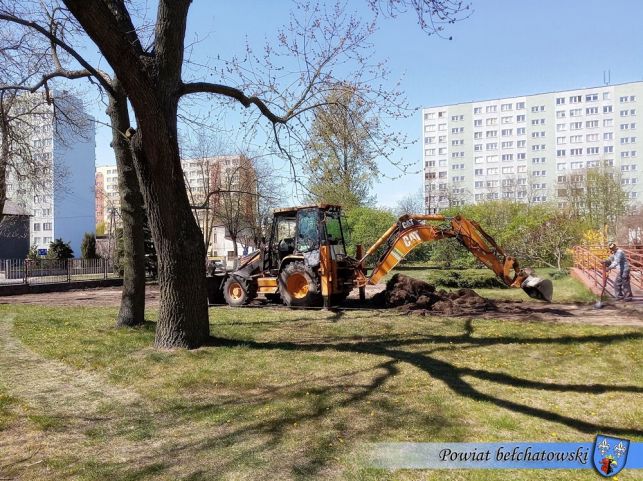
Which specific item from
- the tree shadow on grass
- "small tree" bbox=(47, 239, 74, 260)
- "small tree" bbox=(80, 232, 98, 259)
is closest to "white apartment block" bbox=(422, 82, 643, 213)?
"small tree" bbox=(80, 232, 98, 259)

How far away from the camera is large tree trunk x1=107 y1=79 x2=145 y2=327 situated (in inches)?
384

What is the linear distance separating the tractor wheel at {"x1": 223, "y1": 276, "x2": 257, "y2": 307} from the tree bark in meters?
6.45

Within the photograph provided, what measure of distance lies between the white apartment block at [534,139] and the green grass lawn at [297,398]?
66.6 m

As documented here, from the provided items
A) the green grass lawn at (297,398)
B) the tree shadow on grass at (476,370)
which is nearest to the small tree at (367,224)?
the tree shadow on grass at (476,370)

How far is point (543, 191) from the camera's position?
7950 centimetres

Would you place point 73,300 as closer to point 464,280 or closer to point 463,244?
point 463,244

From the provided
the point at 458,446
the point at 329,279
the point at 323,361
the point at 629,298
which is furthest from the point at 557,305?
the point at 458,446

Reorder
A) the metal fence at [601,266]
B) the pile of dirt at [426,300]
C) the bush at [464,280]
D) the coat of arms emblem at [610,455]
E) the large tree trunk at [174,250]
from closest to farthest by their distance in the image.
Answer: the coat of arms emblem at [610,455], the large tree trunk at [174,250], the pile of dirt at [426,300], the metal fence at [601,266], the bush at [464,280]

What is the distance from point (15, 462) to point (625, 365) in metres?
7.35

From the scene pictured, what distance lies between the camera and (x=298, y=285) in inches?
554

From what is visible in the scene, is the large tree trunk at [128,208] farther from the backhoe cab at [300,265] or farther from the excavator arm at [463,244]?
the excavator arm at [463,244]

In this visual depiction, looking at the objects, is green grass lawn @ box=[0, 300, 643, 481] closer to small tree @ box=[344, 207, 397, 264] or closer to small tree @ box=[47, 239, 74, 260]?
small tree @ box=[344, 207, 397, 264]

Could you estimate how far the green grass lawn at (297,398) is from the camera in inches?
171

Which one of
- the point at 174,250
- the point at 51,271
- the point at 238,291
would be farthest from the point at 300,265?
the point at 51,271
